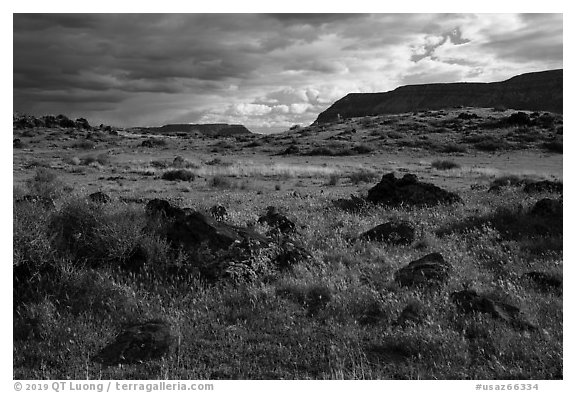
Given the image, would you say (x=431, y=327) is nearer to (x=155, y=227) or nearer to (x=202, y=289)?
(x=202, y=289)

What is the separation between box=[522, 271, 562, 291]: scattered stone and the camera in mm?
7203

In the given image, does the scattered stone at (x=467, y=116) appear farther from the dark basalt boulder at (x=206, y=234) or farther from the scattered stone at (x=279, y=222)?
the dark basalt boulder at (x=206, y=234)

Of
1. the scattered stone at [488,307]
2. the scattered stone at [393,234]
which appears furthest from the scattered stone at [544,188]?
the scattered stone at [488,307]

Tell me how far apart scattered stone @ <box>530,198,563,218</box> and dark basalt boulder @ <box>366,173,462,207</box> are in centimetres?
296

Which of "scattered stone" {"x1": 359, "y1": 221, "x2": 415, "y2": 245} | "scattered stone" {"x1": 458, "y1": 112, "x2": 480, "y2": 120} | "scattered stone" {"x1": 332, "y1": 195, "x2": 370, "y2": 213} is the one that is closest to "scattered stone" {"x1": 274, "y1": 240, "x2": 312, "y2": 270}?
"scattered stone" {"x1": 359, "y1": 221, "x2": 415, "y2": 245}

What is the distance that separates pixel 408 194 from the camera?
14.9m

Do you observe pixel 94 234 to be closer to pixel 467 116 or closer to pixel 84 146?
pixel 84 146

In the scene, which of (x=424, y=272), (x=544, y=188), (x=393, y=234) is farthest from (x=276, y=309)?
(x=544, y=188)

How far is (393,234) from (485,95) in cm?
15930

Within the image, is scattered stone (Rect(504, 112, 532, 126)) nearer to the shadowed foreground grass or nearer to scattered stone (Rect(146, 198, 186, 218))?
the shadowed foreground grass

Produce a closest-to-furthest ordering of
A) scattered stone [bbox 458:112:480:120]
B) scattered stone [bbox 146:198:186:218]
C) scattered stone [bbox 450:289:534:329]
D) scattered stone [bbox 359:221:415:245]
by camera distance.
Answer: scattered stone [bbox 450:289:534:329], scattered stone [bbox 146:198:186:218], scattered stone [bbox 359:221:415:245], scattered stone [bbox 458:112:480:120]

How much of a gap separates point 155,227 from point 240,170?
20142mm

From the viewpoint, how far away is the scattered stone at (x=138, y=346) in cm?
535
